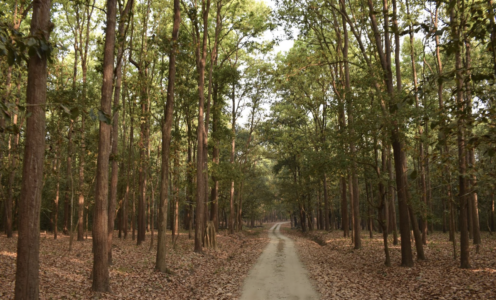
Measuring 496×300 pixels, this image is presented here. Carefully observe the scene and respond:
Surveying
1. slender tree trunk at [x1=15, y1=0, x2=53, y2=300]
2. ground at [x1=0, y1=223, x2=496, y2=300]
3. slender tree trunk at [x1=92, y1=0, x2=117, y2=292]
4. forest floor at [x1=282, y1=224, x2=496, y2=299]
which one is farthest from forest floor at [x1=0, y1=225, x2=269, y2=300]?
forest floor at [x1=282, y1=224, x2=496, y2=299]

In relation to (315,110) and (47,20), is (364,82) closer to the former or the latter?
(47,20)

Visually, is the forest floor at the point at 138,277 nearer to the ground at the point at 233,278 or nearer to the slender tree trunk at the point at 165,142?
the ground at the point at 233,278

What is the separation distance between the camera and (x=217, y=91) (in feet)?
83.6

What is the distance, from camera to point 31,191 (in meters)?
5.34

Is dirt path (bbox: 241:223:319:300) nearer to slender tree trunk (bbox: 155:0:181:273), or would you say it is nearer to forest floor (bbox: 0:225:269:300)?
forest floor (bbox: 0:225:269:300)

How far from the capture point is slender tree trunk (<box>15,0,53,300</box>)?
5297 mm

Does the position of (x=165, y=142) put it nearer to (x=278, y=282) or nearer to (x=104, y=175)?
(x=104, y=175)

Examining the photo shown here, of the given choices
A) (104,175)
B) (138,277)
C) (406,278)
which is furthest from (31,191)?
(406,278)

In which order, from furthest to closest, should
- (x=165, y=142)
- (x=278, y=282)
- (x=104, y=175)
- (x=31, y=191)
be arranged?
(x=165, y=142) → (x=278, y=282) → (x=104, y=175) → (x=31, y=191)

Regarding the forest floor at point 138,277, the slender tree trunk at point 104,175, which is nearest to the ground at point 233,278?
the forest floor at point 138,277

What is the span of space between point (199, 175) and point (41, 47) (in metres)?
14.0

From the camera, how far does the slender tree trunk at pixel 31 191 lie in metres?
5.30

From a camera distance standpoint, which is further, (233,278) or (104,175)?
(233,278)

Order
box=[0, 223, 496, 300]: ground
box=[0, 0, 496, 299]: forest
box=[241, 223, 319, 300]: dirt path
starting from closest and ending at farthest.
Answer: box=[0, 0, 496, 299]: forest
box=[0, 223, 496, 300]: ground
box=[241, 223, 319, 300]: dirt path
